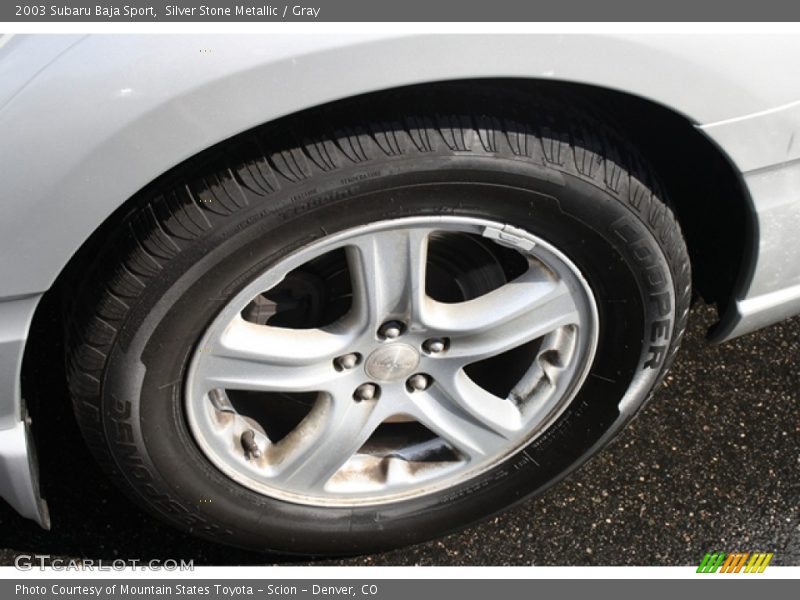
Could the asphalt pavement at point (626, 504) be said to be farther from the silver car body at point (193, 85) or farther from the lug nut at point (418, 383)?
the silver car body at point (193, 85)

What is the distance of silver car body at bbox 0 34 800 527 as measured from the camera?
4.15 feet

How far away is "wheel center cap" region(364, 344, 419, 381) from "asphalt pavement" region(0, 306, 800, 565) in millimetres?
487

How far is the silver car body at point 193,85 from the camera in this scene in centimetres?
126

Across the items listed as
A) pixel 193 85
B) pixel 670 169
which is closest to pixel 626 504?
pixel 670 169

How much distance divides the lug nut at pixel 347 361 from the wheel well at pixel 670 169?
0.43 m

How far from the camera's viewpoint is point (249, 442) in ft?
5.86

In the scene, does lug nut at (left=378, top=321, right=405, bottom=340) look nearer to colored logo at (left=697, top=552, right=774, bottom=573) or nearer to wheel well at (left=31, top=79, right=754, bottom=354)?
wheel well at (left=31, top=79, right=754, bottom=354)

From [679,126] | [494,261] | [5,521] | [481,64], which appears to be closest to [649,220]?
[679,126]

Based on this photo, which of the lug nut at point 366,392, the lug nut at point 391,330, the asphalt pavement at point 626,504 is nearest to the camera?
the lug nut at point 391,330

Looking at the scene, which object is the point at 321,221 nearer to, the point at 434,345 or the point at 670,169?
the point at 434,345

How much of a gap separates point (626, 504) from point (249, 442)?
32.1 inches

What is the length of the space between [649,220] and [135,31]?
2.65 feet

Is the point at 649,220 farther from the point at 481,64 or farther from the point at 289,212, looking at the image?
the point at 289,212

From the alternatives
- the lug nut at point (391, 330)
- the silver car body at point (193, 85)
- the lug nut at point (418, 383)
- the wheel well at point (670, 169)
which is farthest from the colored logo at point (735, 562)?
the silver car body at point (193, 85)
